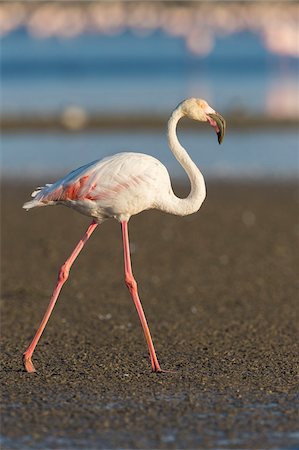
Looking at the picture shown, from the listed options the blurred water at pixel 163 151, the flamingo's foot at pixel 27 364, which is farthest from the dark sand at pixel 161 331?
the blurred water at pixel 163 151

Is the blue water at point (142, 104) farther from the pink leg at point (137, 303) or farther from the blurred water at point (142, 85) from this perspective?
the pink leg at point (137, 303)

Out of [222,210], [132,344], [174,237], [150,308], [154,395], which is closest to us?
[154,395]

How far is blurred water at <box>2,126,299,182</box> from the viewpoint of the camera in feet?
62.4

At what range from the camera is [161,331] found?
9.16 m

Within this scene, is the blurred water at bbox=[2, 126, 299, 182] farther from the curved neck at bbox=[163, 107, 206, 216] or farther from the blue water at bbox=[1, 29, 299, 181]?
the curved neck at bbox=[163, 107, 206, 216]

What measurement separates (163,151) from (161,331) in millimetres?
12316

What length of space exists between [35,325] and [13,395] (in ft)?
8.74

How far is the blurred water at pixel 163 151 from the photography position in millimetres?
19016

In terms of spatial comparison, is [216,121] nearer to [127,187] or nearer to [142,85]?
[127,187]

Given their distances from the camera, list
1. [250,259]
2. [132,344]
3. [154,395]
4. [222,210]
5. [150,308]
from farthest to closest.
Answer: [222,210]
[250,259]
[150,308]
[132,344]
[154,395]

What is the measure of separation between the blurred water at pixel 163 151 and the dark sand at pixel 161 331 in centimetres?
258

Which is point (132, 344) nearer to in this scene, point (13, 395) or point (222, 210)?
point (13, 395)

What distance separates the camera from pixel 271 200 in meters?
16.2

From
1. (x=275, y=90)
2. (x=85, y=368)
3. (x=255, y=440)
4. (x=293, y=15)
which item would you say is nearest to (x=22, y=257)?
(x=85, y=368)
